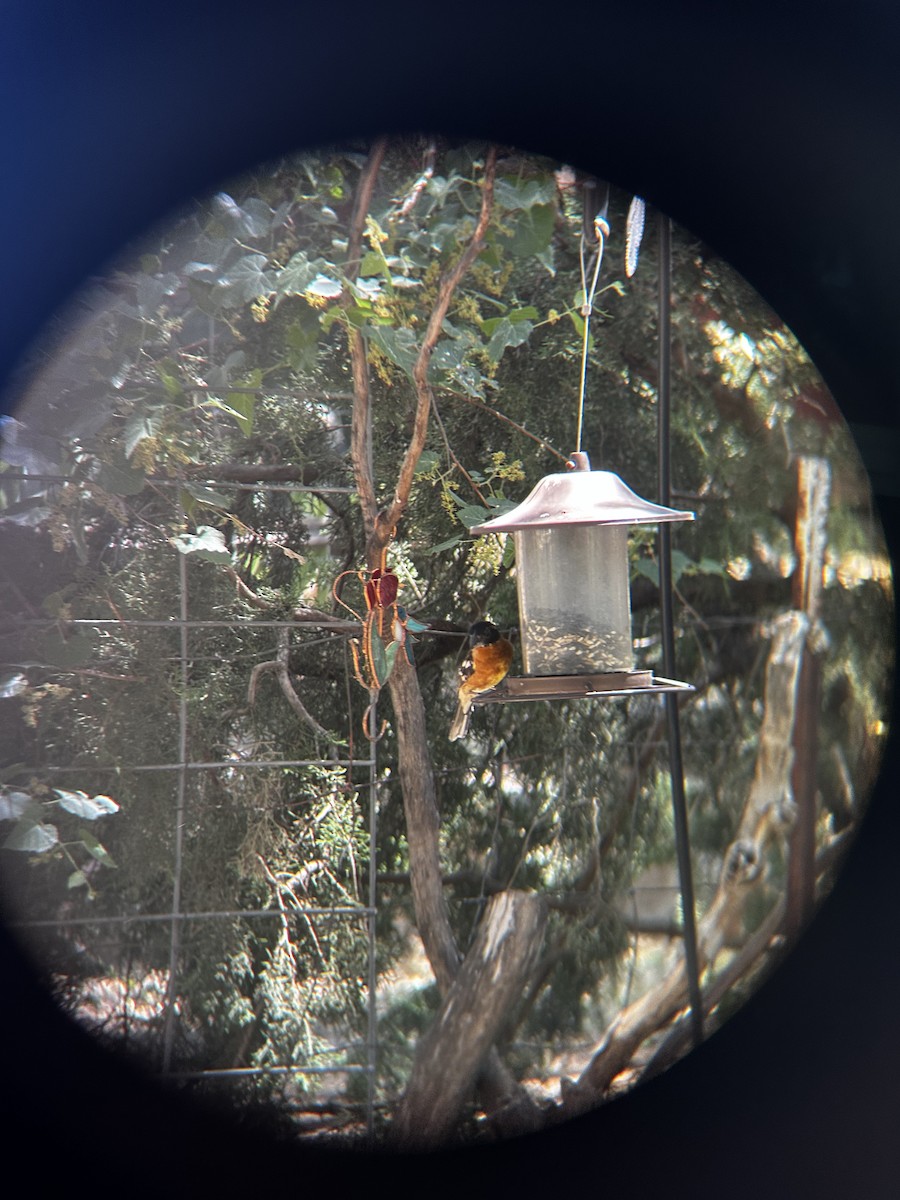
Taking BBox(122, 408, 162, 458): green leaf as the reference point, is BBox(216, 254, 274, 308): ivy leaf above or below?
above

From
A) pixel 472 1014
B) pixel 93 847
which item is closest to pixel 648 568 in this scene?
pixel 472 1014

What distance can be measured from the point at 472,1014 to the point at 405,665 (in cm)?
71

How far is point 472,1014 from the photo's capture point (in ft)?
6.40

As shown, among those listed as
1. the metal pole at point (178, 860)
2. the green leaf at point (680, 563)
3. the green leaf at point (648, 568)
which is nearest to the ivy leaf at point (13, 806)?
the metal pole at point (178, 860)

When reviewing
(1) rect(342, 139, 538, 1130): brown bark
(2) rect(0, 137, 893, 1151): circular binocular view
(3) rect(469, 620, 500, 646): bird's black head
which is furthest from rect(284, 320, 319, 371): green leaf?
(3) rect(469, 620, 500, 646): bird's black head

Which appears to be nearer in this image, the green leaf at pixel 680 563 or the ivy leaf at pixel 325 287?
the ivy leaf at pixel 325 287

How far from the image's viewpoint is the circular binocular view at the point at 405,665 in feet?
5.57

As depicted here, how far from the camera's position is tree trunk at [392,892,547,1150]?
190 cm

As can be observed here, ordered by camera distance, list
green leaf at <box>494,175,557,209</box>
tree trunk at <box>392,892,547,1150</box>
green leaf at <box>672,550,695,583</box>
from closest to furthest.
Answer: green leaf at <box>494,175,557,209</box>, tree trunk at <box>392,892,547,1150</box>, green leaf at <box>672,550,695,583</box>

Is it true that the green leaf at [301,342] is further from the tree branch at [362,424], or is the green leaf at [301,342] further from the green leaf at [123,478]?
the green leaf at [123,478]

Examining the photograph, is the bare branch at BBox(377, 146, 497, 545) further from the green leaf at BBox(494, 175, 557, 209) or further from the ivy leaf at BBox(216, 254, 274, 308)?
the ivy leaf at BBox(216, 254, 274, 308)

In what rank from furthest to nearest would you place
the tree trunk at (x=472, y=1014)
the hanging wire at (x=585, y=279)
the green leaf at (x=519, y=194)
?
the tree trunk at (x=472, y=1014) → the green leaf at (x=519, y=194) → the hanging wire at (x=585, y=279)

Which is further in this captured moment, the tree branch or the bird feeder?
the tree branch

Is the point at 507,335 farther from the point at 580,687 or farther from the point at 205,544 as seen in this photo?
the point at 580,687
